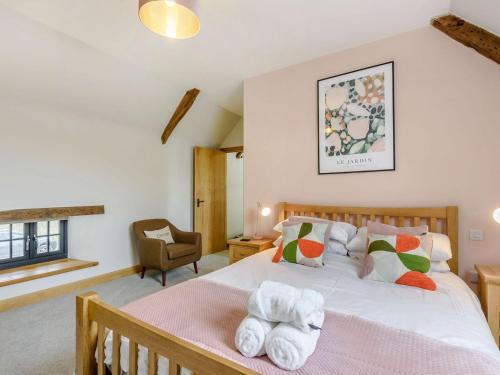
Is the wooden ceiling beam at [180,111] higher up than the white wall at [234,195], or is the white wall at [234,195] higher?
the wooden ceiling beam at [180,111]

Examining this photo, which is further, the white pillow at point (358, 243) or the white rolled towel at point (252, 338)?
the white pillow at point (358, 243)

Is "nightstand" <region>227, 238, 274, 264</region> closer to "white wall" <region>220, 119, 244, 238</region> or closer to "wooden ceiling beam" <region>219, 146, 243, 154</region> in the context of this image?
"wooden ceiling beam" <region>219, 146, 243, 154</region>

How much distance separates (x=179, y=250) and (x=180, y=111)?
2.01 metres

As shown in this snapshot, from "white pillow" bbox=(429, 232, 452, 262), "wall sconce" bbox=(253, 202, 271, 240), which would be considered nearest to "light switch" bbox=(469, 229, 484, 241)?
"white pillow" bbox=(429, 232, 452, 262)

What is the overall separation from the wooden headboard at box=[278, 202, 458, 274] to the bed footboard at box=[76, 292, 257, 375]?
2157 mm

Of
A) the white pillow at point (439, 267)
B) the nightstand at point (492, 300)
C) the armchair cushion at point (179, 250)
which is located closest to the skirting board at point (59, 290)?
the armchair cushion at point (179, 250)

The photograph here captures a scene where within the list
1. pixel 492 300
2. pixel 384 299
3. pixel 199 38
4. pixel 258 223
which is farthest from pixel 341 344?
pixel 199 38

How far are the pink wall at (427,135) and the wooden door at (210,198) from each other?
2.14 m

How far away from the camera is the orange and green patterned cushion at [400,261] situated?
5.65ft

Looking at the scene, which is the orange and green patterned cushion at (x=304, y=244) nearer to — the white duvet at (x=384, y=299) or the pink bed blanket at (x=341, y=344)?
the white duvet at (x=384, y=299)

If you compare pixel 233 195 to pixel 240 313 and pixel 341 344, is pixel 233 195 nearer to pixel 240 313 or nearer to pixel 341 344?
pixel 240 313

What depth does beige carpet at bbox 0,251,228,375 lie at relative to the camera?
1.88m

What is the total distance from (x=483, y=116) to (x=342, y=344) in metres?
2.22

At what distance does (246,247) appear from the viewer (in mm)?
2965
